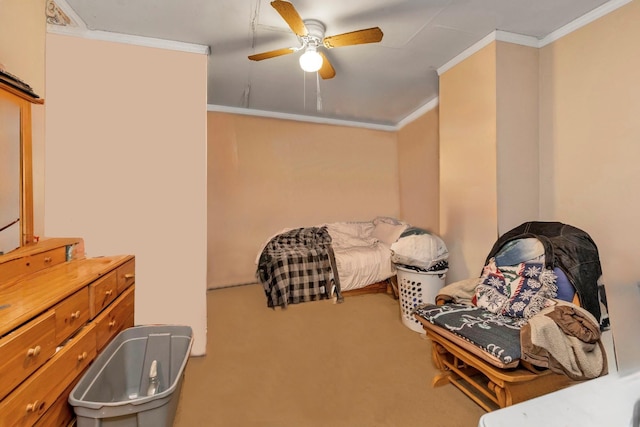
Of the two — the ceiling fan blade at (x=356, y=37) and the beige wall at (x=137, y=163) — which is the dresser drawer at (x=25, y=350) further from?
the ceiling fan blade at (x=356, y=37)

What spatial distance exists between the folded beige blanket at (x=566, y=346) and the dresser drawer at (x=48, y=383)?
6.26 feet

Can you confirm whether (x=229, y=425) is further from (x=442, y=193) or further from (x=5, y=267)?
(x=442, y=193)

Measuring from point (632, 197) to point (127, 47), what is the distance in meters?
3.52

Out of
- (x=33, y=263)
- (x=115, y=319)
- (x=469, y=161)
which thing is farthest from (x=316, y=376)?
(x=469, y=161)

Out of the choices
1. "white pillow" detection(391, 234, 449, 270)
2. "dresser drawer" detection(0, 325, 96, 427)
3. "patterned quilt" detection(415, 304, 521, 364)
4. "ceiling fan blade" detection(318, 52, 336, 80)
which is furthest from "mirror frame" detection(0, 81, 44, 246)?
"white pillow" detection(391, 234, 449, 270)

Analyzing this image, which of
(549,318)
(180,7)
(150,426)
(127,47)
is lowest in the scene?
(150,426)

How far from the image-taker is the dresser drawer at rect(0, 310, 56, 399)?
75 centimetres

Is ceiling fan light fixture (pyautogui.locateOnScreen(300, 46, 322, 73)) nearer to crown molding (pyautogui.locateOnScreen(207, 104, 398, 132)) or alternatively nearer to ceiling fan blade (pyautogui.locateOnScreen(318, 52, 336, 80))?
ceiling fan blade (pyautogui.locateOnScreen(318, 52, 336, 80))

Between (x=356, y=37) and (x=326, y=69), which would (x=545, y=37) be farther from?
(x=326, y=69)

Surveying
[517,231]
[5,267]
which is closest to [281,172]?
[517,231]

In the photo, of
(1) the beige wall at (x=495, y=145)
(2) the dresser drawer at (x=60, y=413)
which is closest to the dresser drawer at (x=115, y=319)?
(2) the dresser drawer at (x=60, y=413)

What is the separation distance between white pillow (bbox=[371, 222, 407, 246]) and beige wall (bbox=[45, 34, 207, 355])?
2258 mm

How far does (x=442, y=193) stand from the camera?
2.80 meters

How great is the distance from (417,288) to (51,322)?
2373 mm
